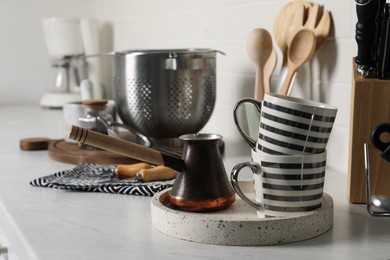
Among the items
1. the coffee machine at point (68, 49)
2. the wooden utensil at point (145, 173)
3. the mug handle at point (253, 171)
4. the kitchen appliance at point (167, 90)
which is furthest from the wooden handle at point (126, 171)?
the coffee machine at point (68, 49)

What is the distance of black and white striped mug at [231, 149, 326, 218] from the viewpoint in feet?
3.02

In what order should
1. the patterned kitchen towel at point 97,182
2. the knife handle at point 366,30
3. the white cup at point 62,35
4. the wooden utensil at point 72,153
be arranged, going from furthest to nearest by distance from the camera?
the white cup at point 62,35, the wooden utensil at point 72,153, the patterned kitchen towel at point 97,182, the knife handle at point 366,30

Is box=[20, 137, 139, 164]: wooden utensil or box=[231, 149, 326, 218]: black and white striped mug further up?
box=[231, 149, 326, 218]: black and white striped mug

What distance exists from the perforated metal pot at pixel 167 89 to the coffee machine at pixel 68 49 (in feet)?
3.30

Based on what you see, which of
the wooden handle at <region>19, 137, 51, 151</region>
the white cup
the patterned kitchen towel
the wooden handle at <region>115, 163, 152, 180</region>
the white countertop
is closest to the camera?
the white countertop

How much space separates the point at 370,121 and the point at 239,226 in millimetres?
319

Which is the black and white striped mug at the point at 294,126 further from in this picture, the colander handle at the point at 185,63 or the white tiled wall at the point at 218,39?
the colander handle at the point at 185,63

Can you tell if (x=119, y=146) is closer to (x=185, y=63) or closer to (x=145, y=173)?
(x=145, y=173)

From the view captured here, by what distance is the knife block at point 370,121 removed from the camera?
3.51 feet

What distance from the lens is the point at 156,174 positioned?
49.6 inches

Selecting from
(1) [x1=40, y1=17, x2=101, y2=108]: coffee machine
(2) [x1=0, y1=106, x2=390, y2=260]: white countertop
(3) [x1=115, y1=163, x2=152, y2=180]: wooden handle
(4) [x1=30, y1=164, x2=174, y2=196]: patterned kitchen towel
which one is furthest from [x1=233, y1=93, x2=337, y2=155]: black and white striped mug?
(1) [x1=40, y1=17, x2=101, y2=108]: coffee machine

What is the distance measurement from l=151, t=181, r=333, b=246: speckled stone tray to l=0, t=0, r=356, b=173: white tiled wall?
46 cm

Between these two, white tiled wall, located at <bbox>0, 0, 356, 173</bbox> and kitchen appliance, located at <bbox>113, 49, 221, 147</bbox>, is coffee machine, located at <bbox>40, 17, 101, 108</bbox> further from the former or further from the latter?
kitchen appliance, located at <bbox>113, 49, 221, 147</bbox>

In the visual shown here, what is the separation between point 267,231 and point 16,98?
6.71 feet
